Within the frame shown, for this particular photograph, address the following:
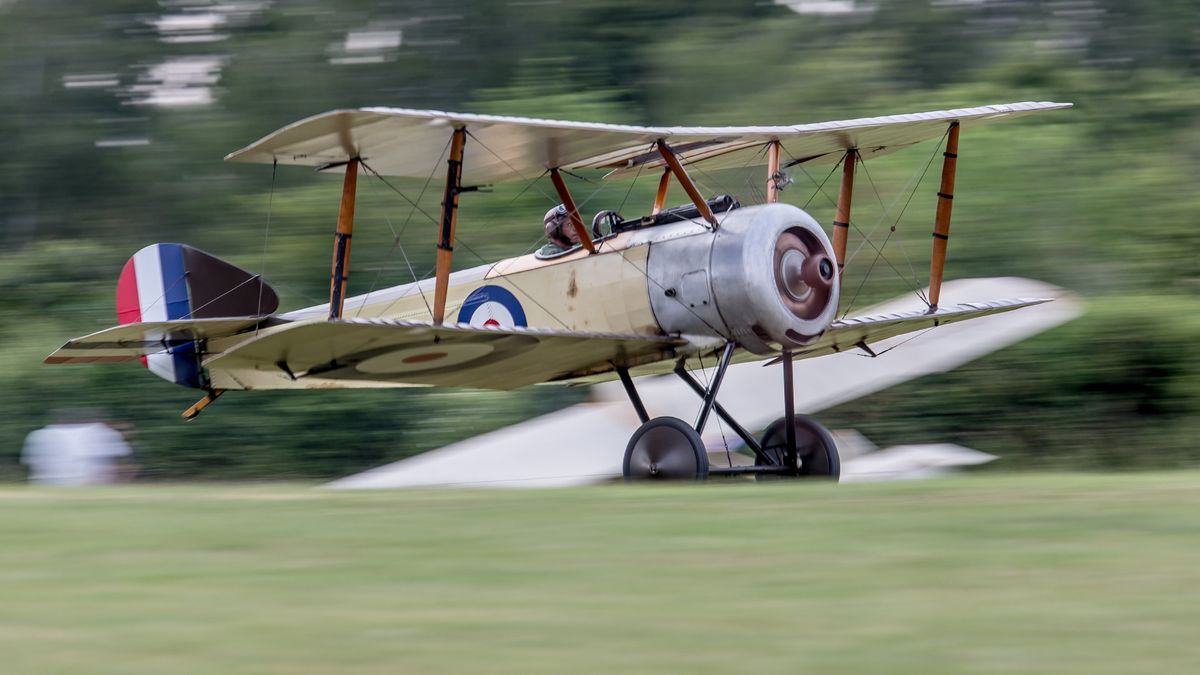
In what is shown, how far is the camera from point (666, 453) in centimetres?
920

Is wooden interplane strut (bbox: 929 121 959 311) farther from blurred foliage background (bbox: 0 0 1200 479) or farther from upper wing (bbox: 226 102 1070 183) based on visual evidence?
blurred foliage background (bbox: 0 0 1200 479)

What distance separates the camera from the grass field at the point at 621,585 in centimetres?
411

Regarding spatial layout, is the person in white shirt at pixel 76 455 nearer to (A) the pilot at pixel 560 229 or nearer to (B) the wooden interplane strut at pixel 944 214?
(A) the pilot at pixel 560 229

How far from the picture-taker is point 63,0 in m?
25.9

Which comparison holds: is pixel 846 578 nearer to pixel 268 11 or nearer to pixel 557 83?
pixel 557 83

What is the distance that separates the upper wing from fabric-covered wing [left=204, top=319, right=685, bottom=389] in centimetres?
128

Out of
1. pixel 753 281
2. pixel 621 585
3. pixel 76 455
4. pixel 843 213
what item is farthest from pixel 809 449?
pixel 76 455

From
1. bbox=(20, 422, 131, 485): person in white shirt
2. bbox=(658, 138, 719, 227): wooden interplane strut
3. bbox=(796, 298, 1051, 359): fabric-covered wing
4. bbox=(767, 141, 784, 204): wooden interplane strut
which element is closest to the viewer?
bbox=(658, 138, 719, 227): wooden interplane strut

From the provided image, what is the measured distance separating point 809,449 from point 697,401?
326 cm

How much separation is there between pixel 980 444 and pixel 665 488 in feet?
29.7

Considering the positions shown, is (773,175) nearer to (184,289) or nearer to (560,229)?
(560,229)

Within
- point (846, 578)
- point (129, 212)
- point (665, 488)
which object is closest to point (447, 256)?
point (665, 488)

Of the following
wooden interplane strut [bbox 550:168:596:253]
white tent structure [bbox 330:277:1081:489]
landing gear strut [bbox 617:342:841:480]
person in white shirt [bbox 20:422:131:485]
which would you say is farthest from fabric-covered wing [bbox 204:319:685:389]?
person in white shirt [bbox 20:422:131:485]

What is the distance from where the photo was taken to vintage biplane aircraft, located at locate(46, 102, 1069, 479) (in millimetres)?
8680
